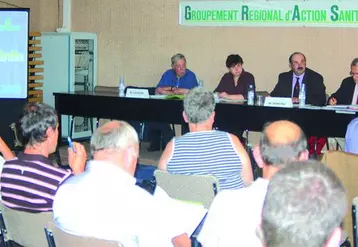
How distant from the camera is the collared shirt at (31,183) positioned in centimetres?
323

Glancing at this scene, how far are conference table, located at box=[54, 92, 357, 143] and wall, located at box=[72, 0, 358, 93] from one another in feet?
4.75

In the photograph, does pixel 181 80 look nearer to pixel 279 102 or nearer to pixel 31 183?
pixel 279 102

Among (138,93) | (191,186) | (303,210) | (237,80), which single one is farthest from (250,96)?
(303,210)

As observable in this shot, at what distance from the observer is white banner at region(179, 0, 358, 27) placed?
8492mm

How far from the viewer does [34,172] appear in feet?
10.8

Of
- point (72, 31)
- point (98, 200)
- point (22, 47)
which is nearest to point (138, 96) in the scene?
point (22, 47)

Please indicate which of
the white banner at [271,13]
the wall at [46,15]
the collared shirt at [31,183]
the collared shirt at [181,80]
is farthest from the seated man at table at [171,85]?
the collared shirt at [31,183]

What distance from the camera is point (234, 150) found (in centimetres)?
399

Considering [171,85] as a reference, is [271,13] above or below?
above

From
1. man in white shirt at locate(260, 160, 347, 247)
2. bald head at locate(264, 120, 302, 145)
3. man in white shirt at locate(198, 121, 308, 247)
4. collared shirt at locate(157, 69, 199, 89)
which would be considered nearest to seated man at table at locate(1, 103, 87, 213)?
man in white shirt at locate(198, 121, 308, 247)

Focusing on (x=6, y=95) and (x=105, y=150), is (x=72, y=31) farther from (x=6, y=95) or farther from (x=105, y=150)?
(x=105, y=150)

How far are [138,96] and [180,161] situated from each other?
13.9ft

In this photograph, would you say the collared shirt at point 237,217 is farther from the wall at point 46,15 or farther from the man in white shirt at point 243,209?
the wall at point 46,15

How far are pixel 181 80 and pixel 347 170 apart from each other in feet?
17.0
